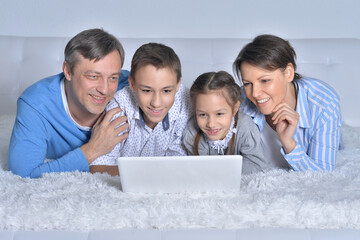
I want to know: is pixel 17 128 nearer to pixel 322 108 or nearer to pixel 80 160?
pixel 80 160

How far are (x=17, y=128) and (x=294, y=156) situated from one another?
1209 millimetres

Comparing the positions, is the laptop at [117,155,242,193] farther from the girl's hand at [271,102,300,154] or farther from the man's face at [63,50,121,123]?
the man's face at [63,50,121,123]

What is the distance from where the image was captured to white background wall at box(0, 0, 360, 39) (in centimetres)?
343

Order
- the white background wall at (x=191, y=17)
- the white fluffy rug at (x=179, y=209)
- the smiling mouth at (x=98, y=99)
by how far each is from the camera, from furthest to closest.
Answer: the white background wall at (x=191, y=17) < the smiling mouth at (x=98, y=99) < the white fluffy rug at (x=179, y=209)

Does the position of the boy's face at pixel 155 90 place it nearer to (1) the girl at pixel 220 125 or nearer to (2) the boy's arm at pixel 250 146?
(1) the girl at pixel 220 125

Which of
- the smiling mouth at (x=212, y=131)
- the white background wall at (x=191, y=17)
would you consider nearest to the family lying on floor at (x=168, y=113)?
the smiling mouth at (x=212, y=131)

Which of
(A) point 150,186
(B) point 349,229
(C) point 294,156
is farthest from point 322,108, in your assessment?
(A) point 150,186

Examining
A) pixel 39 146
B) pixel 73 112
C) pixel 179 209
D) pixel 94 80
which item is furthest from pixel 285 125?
pixel 39 146

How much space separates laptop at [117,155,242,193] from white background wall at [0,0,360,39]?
6.17 ft

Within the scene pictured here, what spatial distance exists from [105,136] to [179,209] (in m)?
0.73

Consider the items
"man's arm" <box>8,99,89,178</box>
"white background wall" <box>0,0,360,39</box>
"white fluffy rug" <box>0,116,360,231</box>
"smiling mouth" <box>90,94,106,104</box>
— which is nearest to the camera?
"white fluffy rug" <box>0,116,360,231</box>

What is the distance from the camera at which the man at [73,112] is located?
211cm

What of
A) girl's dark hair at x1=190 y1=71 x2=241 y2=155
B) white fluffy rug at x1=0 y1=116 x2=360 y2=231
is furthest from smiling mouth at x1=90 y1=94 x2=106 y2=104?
white fluffy rug at x1=0 y1=116 x2=360 y2=231

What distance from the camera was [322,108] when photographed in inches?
85.8
